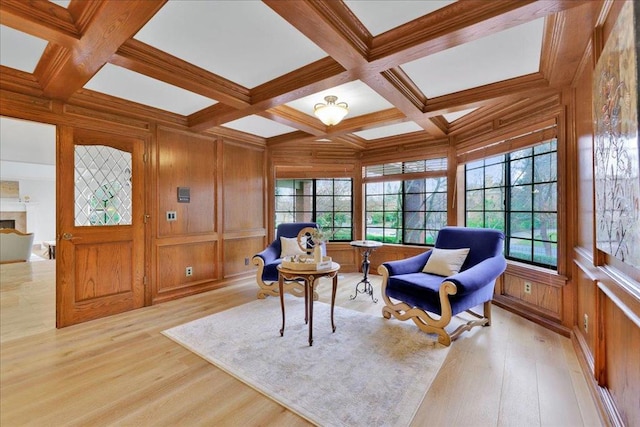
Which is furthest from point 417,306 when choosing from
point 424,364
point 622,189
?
point 622,189

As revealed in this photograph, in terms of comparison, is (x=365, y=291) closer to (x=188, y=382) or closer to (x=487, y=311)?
(x=487, y=311)

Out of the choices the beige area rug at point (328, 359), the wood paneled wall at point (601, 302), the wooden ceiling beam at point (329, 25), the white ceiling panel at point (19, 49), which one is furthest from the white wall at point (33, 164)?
the wood paneled wall at point (601, 302)

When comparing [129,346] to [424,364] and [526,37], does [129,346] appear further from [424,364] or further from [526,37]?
[526,37]

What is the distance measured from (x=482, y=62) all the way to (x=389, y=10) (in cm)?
110

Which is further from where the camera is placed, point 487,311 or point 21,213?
point 21,213

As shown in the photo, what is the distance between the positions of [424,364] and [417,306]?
601 millimetres

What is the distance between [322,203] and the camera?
5.33m

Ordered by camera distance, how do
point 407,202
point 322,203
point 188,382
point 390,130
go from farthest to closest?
point 322,203 → point 407,202 → point 390,130 → point 188,382

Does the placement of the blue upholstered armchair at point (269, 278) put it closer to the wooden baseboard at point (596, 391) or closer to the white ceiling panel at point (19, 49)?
the wooden baseboard at point (596, 391)

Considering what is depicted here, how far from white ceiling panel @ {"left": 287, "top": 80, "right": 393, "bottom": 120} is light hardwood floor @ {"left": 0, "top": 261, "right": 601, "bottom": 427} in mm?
2467

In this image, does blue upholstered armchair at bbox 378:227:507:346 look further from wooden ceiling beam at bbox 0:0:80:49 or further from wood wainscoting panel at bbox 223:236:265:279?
wooden ceiling beam at bbox 0:0:80:49

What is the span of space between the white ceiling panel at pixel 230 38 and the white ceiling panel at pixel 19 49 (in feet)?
2.75

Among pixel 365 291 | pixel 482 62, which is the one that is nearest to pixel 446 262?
pixel 365 291


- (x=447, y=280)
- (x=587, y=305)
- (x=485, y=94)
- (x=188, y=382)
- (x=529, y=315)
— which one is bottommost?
(x=188, y=382)
